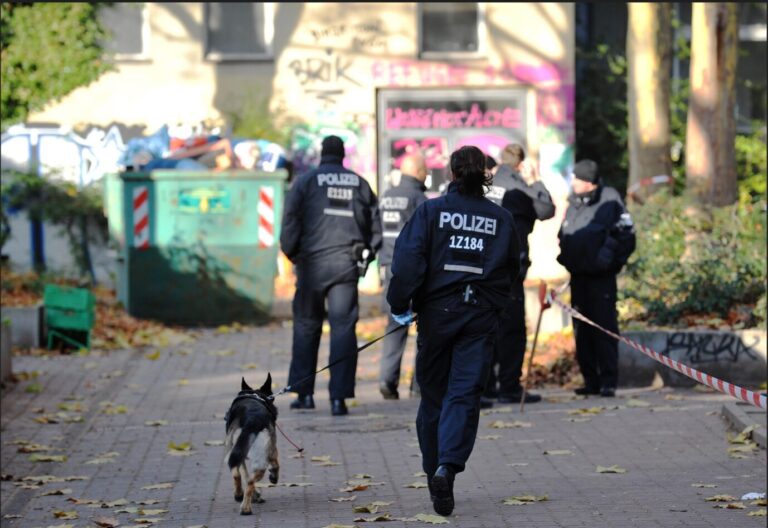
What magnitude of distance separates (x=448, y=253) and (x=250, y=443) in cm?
132

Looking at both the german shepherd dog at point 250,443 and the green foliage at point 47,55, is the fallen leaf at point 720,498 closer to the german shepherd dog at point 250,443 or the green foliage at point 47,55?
the german shepherd dog at point 250,443

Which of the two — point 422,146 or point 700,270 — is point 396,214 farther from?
point 422,146

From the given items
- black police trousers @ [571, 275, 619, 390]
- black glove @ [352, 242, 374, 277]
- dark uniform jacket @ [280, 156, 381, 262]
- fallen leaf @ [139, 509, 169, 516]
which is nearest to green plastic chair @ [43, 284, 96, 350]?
dark uniform jacket @ [280, 156, 381, 262]

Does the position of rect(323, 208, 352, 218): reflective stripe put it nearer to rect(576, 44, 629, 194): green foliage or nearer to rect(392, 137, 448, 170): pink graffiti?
rect(392, 137, 448, 170): pink graffiti

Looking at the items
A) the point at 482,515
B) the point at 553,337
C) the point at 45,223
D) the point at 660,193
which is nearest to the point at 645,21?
the point at 660,193

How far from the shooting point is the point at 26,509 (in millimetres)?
8047

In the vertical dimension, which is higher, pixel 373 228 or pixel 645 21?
pixel 645 21

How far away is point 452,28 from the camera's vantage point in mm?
25266

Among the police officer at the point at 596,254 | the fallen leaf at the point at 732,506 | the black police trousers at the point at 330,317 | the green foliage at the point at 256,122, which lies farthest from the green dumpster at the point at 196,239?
the fallen leaf at the point at 732,506

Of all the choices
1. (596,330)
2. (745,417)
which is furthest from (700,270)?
(745,417)

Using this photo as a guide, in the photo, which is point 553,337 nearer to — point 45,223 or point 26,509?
point 26,509

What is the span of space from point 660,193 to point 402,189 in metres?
5.03

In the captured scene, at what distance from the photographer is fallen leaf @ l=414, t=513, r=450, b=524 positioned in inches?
278

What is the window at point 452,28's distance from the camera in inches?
992
